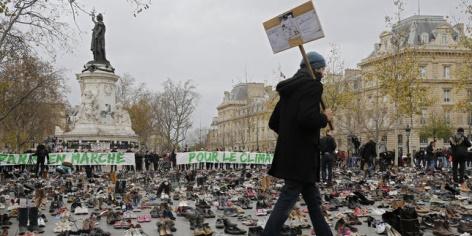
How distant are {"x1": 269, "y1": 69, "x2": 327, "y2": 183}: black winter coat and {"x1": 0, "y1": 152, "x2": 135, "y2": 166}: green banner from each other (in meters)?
22.2

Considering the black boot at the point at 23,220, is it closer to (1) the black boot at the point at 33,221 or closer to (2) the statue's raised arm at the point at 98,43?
(1) the black boot at the point at 33,221

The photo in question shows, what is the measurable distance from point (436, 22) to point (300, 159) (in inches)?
3036

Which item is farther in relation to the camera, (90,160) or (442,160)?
(442,160)

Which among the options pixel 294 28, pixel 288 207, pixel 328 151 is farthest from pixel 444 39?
pixel 288 207

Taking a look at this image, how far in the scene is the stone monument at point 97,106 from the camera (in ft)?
116

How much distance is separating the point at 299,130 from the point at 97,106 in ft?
103

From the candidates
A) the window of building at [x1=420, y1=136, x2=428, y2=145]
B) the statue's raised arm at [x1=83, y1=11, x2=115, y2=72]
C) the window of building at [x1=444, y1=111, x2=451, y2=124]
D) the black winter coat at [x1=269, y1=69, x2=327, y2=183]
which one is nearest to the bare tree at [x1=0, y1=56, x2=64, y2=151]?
the statue's raised arm at [x1=83, y1=11, x2=115, y2=72]

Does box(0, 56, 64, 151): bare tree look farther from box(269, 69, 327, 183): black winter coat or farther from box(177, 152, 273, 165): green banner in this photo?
box(269, 69, 327, 183): black winter coat

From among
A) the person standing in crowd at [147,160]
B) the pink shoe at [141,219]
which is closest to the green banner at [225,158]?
the person standing in crowd at [147,160]

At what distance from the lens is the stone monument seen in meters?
35.4

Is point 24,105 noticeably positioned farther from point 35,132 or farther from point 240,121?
point 240,121

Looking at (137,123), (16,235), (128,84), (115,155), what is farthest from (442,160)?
(128,84)

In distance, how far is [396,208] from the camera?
8.16 meters

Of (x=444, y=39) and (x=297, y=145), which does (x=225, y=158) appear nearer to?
(x=297, y=145)
